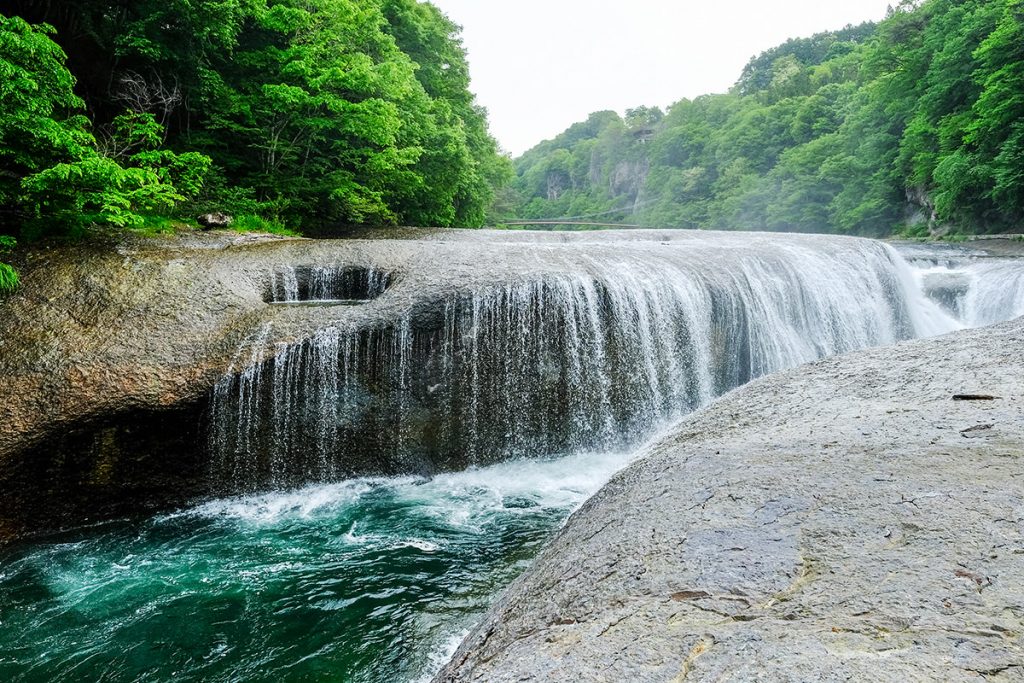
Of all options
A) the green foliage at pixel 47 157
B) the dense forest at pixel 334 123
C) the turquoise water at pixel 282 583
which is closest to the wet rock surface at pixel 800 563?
the turquoise water at pixel 282 583

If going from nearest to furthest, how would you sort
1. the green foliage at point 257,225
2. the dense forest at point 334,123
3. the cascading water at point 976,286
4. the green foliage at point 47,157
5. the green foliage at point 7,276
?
the green foliage at point 47,157, the green foliage at point 7,276, the dense forest at point 334,123, the green foliage at point 257,225, the cascading water at point 976,286

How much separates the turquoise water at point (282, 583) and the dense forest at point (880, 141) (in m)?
21.0

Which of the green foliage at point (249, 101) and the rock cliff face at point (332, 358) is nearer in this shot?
the rock cliff face at point (332, 358)

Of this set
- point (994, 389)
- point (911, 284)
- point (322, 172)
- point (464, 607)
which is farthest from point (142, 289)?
point (911, 284)

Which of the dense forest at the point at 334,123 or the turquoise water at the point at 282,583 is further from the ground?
the dense forest at the point at 334,123

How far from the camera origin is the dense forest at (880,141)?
60.0ft

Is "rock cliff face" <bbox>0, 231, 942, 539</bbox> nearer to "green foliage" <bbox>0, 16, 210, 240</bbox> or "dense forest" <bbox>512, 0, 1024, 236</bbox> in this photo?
"green foliage" <bbox>0, 16, 210, 240</bbox>

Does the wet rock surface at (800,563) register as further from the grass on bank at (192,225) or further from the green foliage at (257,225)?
the green foliage at (257,225)

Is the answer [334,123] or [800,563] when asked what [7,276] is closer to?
[334,123]

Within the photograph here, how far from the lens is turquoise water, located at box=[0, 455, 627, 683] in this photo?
402cm

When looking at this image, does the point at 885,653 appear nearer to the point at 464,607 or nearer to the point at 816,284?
the point at 464,607

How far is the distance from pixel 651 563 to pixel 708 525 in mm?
362

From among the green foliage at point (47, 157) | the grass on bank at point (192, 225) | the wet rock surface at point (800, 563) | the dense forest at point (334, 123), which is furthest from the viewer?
the grass on bank at point (192, 225)

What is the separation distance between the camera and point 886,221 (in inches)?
1065
